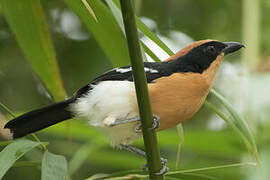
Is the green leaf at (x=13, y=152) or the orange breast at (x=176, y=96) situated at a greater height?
the orange breast at (x=176, y=96)

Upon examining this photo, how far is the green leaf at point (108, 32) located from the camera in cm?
206

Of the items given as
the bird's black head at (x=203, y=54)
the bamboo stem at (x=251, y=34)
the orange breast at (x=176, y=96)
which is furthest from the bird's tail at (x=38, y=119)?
the bamboo stem at (x=251, y=34)

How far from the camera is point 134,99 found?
7.63 feet

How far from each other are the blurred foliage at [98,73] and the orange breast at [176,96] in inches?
25.1

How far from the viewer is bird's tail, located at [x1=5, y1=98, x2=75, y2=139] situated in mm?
2252

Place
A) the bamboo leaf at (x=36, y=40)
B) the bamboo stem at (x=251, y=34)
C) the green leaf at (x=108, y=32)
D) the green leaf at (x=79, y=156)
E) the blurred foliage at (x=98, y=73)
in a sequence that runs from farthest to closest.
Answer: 1. the blurred foliage at (x=98, y=73)
2. the green leaf at (x=79, y=156)
3. the bamboo stem at (x=251, y=34)
4. the bamboo leaf at (x=36, y=40)
5. the green leaf at (x=108, y=32)

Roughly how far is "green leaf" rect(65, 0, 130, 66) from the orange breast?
230 millimetres

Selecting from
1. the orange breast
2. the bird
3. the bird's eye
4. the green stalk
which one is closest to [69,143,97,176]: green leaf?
the bird

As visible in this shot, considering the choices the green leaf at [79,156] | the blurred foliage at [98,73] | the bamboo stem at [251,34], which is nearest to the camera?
the bamboo stem at [251,34]

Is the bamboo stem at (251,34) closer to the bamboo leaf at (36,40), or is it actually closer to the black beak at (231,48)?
the black beak at (231,48)

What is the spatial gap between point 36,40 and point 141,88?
89cm

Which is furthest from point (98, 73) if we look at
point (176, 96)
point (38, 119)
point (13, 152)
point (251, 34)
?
point (13, 152)

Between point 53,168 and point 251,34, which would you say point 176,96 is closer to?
point 53,168

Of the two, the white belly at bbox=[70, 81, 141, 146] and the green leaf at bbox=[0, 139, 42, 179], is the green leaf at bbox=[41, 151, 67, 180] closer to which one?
the green leaf at bbox=[0, 139, 42, 179]
